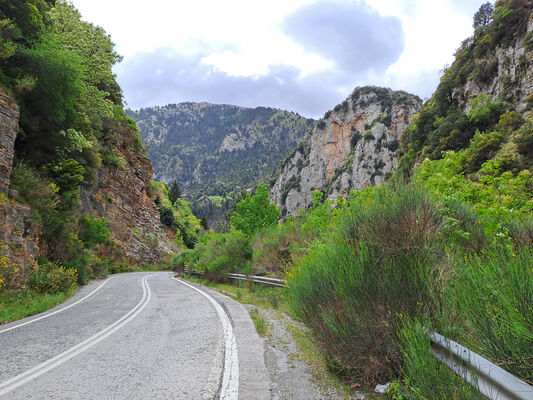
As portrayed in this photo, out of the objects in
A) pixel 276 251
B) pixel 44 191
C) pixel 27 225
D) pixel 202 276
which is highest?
pixel 44 191

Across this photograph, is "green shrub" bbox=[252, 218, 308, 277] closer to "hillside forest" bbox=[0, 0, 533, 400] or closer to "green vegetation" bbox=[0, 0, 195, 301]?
"hillside forest" bbox=[0, 0, 533, 400]

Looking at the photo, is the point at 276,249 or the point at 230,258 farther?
the point at 230,258

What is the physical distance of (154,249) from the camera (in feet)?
143

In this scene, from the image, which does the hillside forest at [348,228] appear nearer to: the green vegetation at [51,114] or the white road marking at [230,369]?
the green vegetation at [51,114]

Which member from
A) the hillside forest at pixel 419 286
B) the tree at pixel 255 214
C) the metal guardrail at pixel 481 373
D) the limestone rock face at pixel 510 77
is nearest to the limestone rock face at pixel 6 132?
the hillside forest at pixel 419 286

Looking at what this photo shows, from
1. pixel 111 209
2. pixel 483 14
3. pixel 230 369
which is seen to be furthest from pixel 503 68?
pixel 111 209

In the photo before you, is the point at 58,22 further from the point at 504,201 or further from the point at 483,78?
the point at 483,78

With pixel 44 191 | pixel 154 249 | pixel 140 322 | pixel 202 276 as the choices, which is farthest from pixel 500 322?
pixel 154 249

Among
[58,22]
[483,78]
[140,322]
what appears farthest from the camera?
[483,78]

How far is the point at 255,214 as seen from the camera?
75.9 feet

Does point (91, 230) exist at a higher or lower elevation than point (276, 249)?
higher

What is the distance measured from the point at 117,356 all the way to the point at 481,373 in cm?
505

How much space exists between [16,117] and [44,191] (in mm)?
3350

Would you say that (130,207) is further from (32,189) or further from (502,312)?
(502,312)
